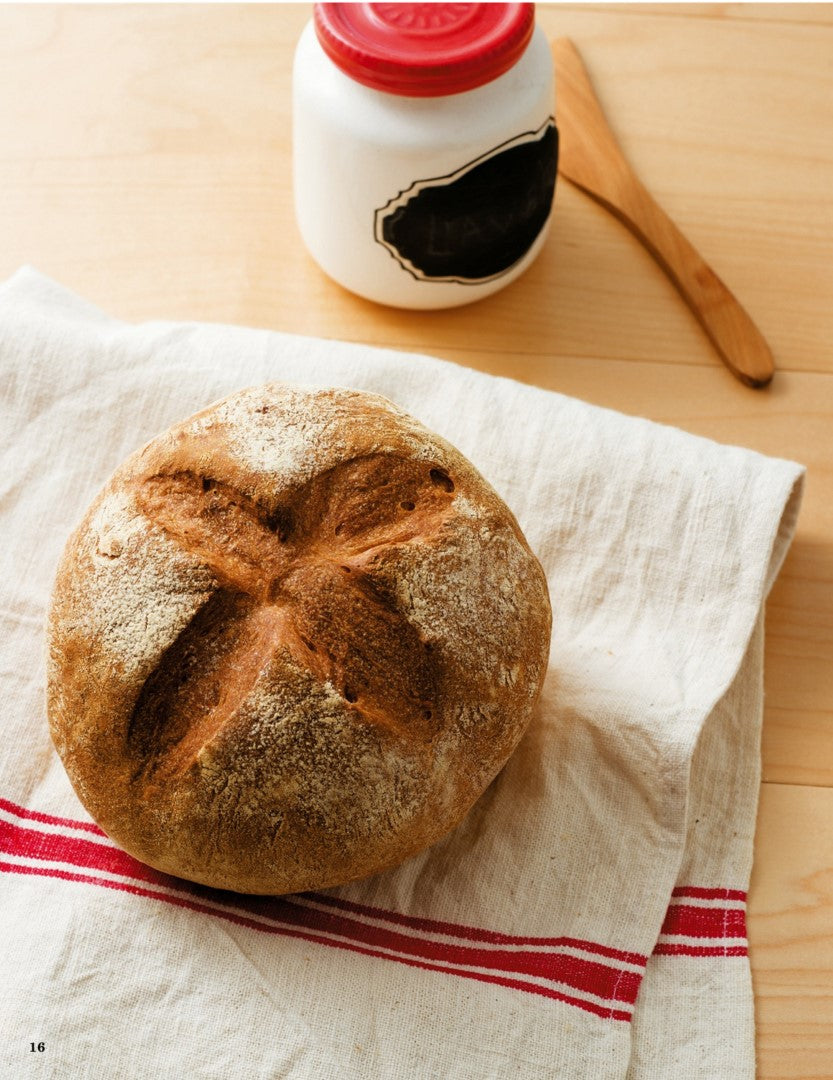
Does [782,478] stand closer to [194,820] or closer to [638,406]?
[638,406]

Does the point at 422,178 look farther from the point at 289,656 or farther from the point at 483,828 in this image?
the point at 483,828

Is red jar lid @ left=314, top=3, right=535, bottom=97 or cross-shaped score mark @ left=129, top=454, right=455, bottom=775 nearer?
cross-shaped score mark @ left=129, top=454, right=455, bottom=775

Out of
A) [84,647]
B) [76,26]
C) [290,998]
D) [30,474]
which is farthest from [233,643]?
[76,26]

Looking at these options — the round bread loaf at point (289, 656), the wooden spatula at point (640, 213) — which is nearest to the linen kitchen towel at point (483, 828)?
the round bread loaf at point (289, 656)

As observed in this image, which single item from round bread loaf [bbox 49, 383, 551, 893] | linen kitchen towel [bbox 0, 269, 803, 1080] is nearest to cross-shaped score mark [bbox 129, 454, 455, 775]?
round bread loaf [bbox 49, 383, 551, 893]

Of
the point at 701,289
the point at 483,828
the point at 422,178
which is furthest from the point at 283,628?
the point at 701,289

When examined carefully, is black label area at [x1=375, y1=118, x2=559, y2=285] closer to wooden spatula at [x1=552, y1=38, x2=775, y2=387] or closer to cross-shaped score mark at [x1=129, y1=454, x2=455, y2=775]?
wooden spatula at [x1=552, y1=38, x2=775, y2=387]
